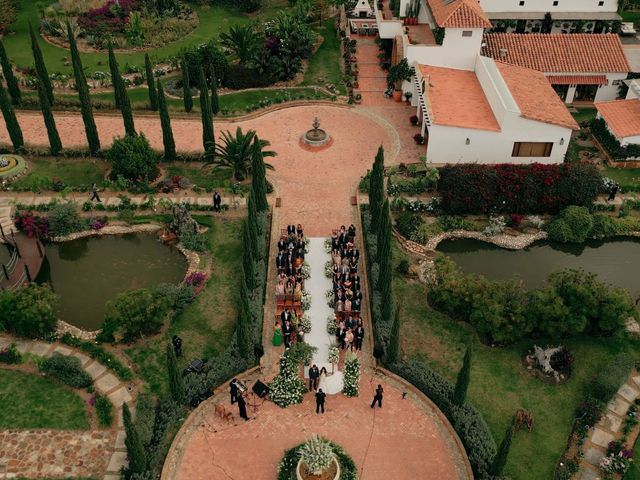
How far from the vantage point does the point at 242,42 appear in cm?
6016

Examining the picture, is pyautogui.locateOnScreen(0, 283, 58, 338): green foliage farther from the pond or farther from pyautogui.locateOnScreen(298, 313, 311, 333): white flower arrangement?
pyautogui.locateOnScreen(298, 313, 311, 333): white flower arrangement

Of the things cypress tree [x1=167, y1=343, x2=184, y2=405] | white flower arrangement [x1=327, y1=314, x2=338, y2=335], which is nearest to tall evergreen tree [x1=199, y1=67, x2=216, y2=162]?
white flower arrangement [x1=327, y1=314, x2=338, y2=335]

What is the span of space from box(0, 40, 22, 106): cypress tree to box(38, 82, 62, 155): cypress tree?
747 centimetres

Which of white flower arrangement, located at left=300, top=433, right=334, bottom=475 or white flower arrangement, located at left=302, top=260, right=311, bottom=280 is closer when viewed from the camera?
white flower arrangement, located at left=300, top=433, right=334, bottom=475

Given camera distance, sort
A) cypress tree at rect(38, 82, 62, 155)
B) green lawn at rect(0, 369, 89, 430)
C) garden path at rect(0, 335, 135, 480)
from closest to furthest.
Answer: garden path at rect(0, 335, 135, 480) < green lawn at rect(0, 369, 89, 430) < cypress tree at rect(38, 82, 62, 155)

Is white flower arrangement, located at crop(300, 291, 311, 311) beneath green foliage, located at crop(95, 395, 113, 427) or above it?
above

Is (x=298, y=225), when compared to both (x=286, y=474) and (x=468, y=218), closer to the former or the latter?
(x=468, y=218)

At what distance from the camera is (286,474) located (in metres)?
27.8

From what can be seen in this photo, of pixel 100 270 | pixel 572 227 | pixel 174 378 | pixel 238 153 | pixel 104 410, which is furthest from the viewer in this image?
pixel 238 153

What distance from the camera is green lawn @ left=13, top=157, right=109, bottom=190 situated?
47562mm

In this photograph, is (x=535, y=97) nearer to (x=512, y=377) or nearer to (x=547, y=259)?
(x=547, y=259)

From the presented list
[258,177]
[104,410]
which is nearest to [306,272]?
[258,177]

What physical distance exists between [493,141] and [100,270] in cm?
2904

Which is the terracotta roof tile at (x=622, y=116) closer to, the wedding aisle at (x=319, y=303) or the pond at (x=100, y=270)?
the wedding aisle at (x=319, y=303)
